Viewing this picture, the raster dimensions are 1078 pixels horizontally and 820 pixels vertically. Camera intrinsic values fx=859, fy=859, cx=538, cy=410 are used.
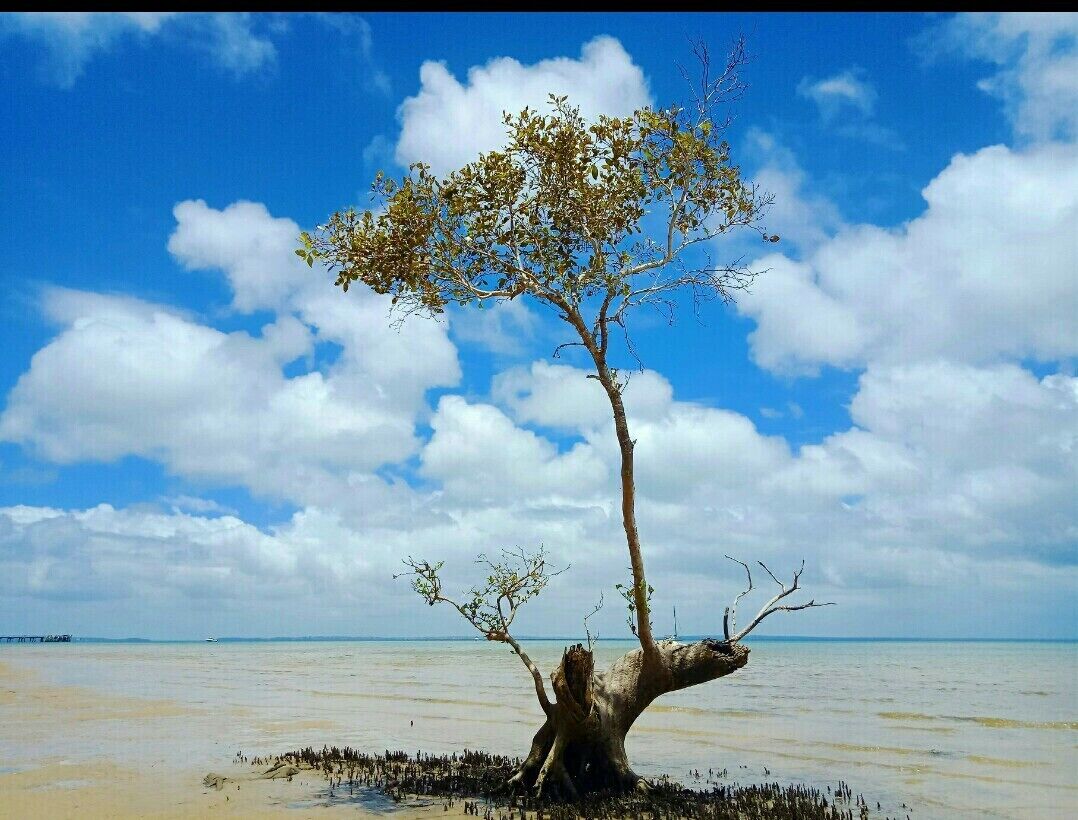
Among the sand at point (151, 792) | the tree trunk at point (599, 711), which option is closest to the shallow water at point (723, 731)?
the sand at point (151, 792)

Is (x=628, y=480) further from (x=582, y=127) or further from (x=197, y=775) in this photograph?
(x=197, y=775)

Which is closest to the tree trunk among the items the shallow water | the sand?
the sand

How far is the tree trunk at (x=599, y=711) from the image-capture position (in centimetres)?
1430

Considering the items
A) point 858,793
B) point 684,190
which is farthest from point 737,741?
point 684,190

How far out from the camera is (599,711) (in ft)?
48.3

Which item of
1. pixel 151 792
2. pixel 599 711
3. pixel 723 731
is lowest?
pixel 723 731

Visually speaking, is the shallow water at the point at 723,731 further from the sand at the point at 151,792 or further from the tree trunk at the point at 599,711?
the tree trunk at the point at 599,711

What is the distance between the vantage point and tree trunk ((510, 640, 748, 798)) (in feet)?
46.9

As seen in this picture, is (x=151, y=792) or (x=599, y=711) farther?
(x=151, y=792)

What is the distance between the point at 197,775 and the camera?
17188 millimetres

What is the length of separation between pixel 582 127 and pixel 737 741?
787 inches

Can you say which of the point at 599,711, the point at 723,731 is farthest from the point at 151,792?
the point at 723,731

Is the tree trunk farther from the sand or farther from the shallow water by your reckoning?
the shallow water

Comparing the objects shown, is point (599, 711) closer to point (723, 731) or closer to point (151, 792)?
point (151, 792)
